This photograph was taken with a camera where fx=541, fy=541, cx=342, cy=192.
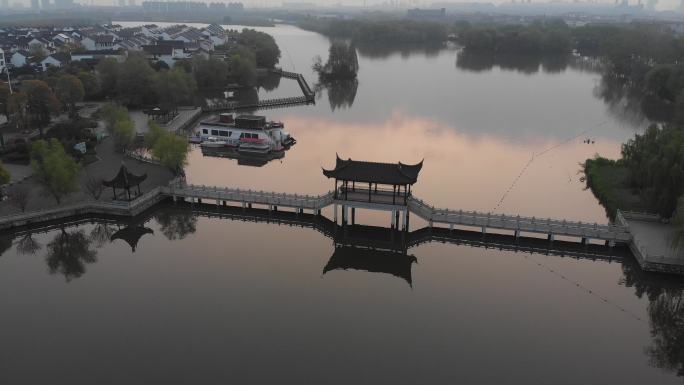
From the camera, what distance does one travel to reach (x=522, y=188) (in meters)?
39.6

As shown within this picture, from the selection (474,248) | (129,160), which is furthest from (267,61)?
(474,248)

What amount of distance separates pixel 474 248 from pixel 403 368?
11.8m

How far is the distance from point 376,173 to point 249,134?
72.7 ft

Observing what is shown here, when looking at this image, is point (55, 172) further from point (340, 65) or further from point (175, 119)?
Result: point (340, 65)

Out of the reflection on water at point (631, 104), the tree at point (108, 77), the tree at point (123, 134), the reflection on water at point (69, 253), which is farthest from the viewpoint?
the tree at point (108, 77)

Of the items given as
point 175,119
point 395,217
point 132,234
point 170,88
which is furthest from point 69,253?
point 170,88

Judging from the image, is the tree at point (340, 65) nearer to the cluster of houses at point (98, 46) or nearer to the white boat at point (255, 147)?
the cluster of houses at point (98, 46)

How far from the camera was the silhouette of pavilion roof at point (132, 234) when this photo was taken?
31.3 m

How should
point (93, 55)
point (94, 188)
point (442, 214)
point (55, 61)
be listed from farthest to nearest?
point (93, 55) < point (55, 61) < point (94, 188) < point (442, 214)

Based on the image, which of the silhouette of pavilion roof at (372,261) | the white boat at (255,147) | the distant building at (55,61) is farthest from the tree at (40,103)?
the silhouette of pavilion roof at (372,261)

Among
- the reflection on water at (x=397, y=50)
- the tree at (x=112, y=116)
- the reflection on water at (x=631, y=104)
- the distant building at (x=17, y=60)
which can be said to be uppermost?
the distant building at (x=17, y=60)

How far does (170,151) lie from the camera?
38.1m

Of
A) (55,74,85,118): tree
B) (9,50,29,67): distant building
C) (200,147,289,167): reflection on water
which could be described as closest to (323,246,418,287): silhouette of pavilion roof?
(200,147,289,167): reflection on water

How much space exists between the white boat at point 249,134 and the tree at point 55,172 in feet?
57.0
